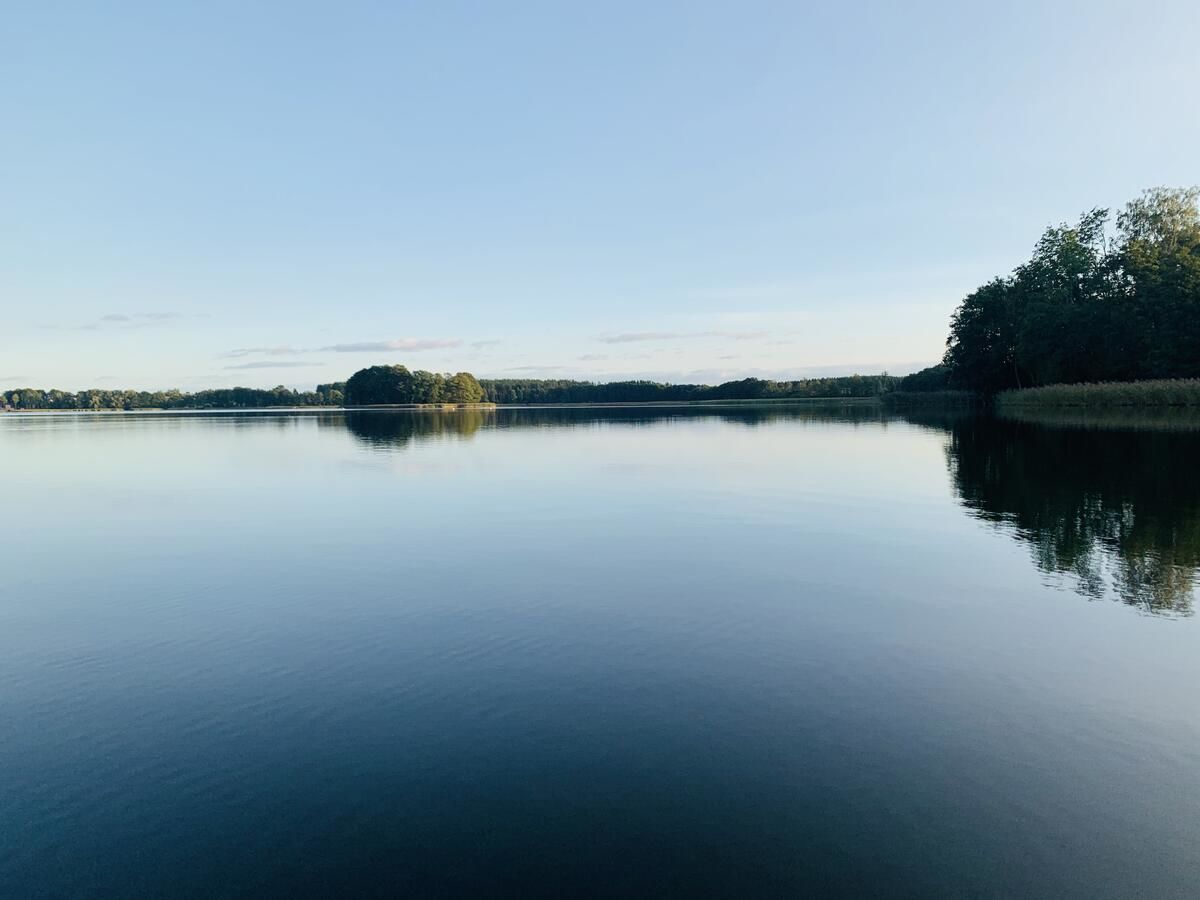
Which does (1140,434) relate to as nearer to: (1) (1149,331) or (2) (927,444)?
(2) (927,444)

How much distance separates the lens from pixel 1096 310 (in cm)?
7650

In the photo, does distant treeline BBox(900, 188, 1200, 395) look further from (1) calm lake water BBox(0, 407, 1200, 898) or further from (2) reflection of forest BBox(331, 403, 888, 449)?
(1) calm lake water BBox(0, 407, 1200, 898)

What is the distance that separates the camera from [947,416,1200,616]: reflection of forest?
39.5 feet

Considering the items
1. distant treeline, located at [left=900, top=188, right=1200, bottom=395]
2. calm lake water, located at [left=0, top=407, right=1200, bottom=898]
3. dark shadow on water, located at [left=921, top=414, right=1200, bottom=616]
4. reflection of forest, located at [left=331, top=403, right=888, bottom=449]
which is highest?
distant treeline, located at [left=900, top=188, right=1200, bottom=395]

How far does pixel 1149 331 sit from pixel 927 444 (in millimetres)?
47034

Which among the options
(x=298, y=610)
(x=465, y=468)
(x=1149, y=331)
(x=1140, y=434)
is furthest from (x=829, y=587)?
(x=1149, y=331)

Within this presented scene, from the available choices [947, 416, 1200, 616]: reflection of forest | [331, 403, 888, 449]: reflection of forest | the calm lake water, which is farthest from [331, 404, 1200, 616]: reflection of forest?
[331, 403, 888, 449]: reflection of forest

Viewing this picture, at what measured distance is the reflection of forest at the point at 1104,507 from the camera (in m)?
12.0

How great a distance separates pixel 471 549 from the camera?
15742 millimetres

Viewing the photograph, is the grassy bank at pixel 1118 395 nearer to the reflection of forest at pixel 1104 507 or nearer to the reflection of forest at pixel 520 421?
the reflection of forest at pixel 520 421

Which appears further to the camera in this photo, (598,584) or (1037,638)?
(598,584)

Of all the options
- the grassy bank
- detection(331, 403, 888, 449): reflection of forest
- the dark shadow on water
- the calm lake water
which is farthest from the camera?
detection(331, 403, 888, 449): reflection of forest

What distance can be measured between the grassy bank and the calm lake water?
57496mm

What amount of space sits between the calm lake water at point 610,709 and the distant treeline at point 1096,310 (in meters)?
66.3
